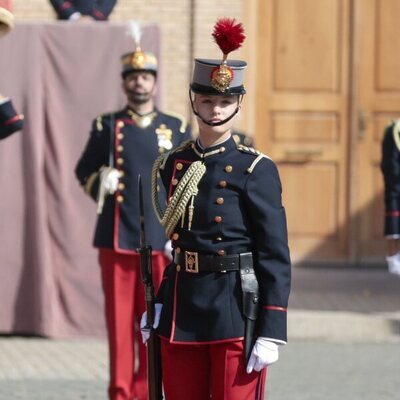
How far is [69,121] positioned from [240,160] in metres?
4.95

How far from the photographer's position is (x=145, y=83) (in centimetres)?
774

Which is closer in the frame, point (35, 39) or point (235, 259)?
point (235, 259)

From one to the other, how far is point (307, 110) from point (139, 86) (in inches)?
218

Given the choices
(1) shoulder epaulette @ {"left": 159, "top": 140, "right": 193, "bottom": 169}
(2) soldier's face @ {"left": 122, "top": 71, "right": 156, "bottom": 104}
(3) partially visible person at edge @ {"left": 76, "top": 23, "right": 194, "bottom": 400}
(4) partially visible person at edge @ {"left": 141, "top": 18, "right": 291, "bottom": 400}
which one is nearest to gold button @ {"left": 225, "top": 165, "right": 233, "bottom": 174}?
(4) partially visible person at edge @ {"left": 141, "top": 18, "right": 291, "bottom": 400}

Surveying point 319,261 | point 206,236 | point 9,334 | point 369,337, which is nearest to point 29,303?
point 9,334

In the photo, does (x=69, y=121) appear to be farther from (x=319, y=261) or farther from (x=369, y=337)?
(x=319, y=261)

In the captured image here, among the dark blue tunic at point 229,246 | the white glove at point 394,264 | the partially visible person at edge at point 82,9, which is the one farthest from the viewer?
the partially visible person at edge at point 82,9

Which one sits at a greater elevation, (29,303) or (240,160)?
(240,160)

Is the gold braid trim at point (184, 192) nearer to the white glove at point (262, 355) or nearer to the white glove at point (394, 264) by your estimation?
the white glove at point (262, 355)

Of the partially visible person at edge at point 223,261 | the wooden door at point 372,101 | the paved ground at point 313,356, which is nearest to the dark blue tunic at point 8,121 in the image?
the partially visible person at edge at point 223,261

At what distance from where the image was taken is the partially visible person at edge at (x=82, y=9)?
10875 millimetres

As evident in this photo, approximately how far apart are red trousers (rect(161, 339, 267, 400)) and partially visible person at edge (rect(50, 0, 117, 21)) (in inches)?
235

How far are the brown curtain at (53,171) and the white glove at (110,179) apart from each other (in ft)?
7.84

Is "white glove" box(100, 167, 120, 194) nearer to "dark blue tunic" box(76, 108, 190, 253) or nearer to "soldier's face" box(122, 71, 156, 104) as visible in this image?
"dark blue tunic" box(76, 108, 190, 253)
